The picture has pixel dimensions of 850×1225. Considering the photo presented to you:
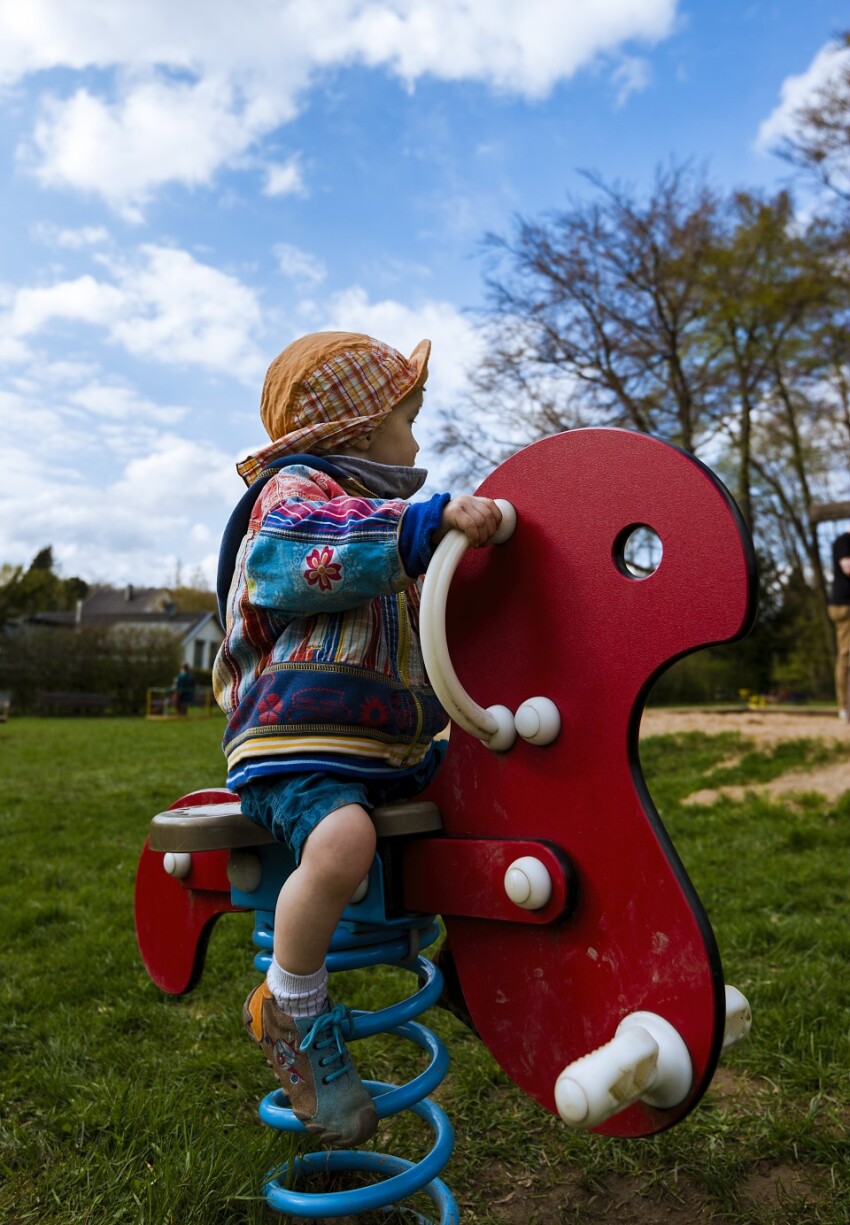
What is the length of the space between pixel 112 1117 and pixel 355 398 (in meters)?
1.74

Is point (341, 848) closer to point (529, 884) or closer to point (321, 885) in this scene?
point (321, 885)

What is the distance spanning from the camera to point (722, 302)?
645 inches

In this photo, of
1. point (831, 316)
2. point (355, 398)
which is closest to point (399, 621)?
point (355, 398)

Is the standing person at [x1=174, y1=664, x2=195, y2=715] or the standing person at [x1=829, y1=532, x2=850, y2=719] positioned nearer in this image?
the standing person at [x1=829, y1=532, x2=850, y2=719]

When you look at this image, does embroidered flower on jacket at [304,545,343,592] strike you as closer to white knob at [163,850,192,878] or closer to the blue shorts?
the blue shorts

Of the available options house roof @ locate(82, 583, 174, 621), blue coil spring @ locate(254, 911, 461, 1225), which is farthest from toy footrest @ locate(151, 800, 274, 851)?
house roof @ locate(82, 583, 174, 621)

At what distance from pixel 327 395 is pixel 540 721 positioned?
722 millimetres

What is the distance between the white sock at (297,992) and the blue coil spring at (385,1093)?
93 millimetres

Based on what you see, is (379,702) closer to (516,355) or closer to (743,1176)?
(743,1176)

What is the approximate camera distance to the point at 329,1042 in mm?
1484

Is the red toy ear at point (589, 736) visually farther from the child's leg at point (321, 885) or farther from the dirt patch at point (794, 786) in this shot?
the dirt patch at point (794, 786)

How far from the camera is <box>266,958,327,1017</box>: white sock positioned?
1.50 metres

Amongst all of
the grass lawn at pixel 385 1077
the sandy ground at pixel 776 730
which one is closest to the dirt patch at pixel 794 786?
the sandy ground at pixel 776 730

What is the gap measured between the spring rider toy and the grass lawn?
183 millimetres
